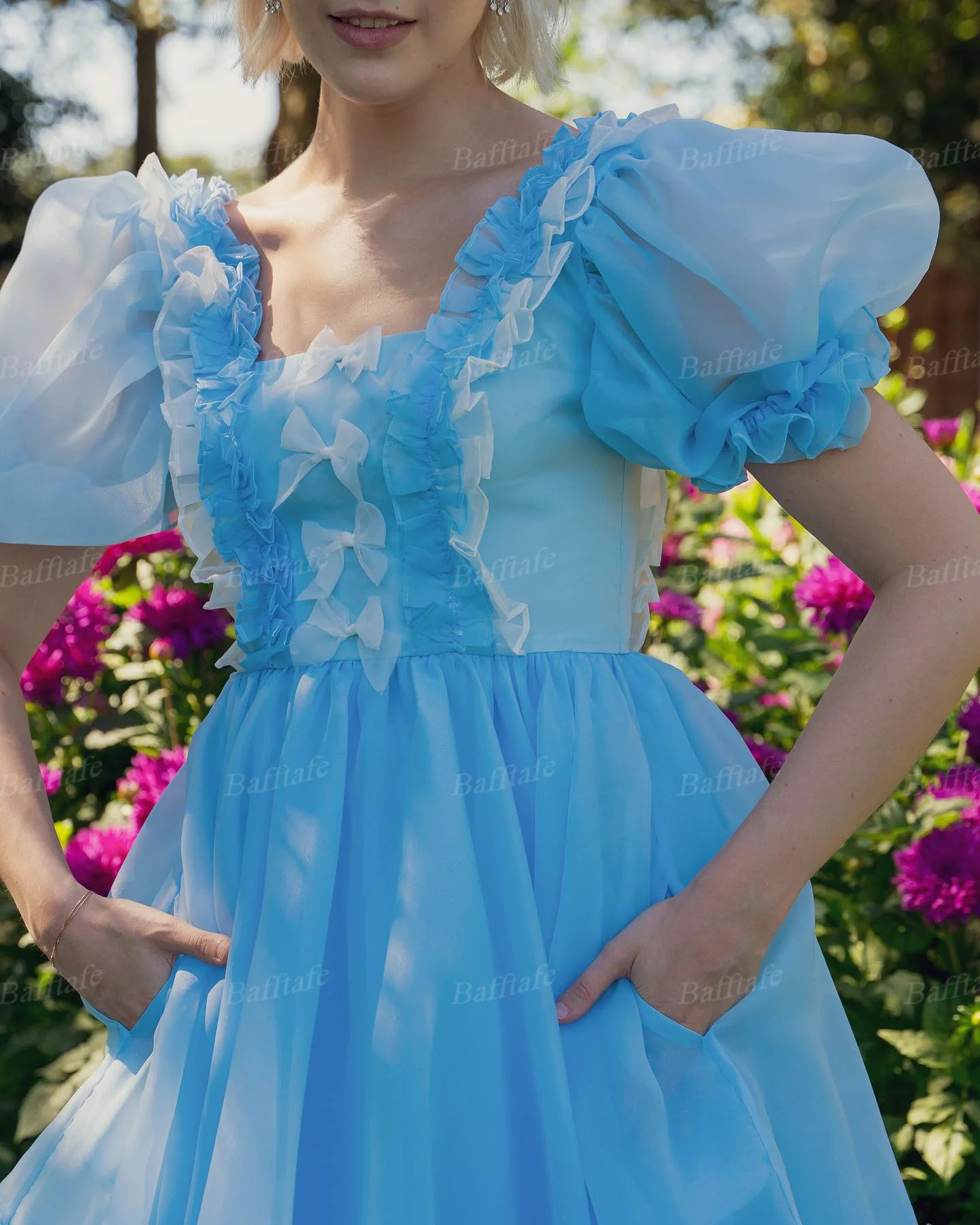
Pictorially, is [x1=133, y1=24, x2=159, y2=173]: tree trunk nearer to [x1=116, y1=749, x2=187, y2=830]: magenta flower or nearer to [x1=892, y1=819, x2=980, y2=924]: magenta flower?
[x1=116, y1=749, x2=187, y2=830]: magenta flower

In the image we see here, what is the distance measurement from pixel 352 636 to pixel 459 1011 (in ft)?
1.11

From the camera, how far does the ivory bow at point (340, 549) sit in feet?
3.99

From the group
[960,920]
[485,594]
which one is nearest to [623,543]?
[485,594]

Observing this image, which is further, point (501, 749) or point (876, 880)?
point (876, 880)

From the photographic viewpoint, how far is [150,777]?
207 cm

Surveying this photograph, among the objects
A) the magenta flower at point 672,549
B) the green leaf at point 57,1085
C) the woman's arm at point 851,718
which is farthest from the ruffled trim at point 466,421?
the magenta flower at point 672,549

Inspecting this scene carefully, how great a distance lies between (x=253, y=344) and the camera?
1.33 meters

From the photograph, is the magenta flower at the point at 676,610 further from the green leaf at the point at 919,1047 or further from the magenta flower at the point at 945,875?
the green leaf at the point at 919,1047

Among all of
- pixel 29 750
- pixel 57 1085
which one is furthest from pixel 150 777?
pixel 29 750

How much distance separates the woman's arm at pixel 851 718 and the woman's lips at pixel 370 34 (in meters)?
0.52

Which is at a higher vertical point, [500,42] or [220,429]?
[500,42]

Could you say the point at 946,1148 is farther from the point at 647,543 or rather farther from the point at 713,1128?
the point at 647,543

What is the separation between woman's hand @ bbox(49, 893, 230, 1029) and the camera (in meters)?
1.23

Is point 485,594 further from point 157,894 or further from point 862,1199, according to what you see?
point 862,1199
